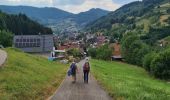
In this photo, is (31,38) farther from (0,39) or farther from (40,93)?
(40,93)

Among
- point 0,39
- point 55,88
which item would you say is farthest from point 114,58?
point 55,88

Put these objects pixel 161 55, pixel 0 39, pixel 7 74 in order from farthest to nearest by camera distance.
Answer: pixel 0 39
pixel 161 55
pixel 7 74

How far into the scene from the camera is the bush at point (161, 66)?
8044 centimetres

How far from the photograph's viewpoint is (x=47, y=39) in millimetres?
120312

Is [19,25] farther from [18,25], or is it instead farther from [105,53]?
[105,53]

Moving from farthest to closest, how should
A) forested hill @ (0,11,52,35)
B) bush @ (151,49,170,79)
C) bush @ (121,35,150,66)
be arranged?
1. forested hill @ (0,11,52,35)
2. bush @ (121,35,150,66)
3. bush @ (151,49,170,79)

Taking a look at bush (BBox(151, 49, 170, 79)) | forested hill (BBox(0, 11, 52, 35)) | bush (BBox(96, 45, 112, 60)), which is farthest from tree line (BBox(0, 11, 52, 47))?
bush (BBox(151, 49, 170, 79))

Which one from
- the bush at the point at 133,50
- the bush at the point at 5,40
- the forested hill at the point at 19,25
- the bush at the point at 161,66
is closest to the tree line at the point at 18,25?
the forested hill at the point at 19,25

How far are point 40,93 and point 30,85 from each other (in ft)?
3.97

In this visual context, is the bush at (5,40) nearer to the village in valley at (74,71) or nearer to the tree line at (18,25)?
the village in valley at (74,71)

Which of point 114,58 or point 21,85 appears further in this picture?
point 114,58

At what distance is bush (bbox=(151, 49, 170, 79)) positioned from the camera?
8044 cm

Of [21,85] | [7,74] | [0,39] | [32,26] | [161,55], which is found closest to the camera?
[21,85]

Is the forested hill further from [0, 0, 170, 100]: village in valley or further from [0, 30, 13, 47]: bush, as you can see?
[0, 30, 13, 47]: bush
